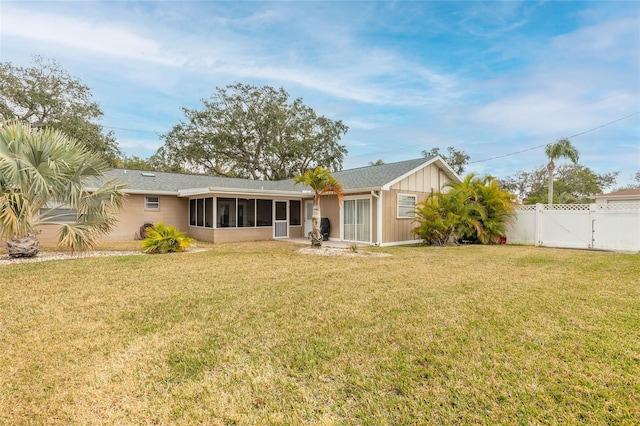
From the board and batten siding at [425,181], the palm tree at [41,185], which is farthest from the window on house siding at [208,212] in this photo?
the board and batten siding at [425,181]

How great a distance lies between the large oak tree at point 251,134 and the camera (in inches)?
1152

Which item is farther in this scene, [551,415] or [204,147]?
[204,147]

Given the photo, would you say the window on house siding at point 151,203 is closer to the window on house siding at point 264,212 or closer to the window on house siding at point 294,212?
the window on house siding at point 264,212

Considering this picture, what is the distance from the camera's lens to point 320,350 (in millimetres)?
3359

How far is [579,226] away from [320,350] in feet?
43.0

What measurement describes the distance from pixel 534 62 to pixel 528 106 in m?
4.32

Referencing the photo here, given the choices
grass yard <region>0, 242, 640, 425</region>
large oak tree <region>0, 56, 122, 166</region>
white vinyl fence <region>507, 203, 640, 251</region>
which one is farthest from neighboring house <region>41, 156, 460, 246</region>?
large oak tree <region>0, 56, 122, 166</region>

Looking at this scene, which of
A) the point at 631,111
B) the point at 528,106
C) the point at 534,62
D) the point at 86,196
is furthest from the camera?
the point at 528,106

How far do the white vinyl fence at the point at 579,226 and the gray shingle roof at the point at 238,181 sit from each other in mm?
4997

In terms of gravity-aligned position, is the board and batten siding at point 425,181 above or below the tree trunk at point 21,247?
above

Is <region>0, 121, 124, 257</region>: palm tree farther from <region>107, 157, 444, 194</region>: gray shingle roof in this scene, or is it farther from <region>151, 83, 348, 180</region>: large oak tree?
<region>151, 83, 348, 180</region>: large oak tree

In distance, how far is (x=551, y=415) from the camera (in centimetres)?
229

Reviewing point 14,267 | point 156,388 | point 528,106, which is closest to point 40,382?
point 156,388

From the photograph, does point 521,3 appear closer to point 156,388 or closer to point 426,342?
point 426,342
